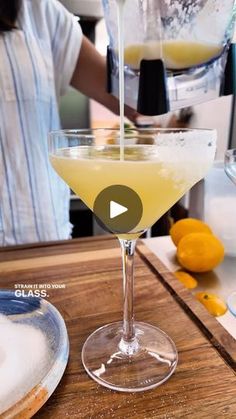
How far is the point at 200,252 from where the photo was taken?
1.81ft

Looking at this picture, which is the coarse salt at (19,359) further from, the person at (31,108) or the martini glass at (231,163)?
the person at (31,108)

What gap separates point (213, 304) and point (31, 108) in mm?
574

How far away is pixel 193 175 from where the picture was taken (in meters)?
0.35

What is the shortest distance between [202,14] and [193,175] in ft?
0.90

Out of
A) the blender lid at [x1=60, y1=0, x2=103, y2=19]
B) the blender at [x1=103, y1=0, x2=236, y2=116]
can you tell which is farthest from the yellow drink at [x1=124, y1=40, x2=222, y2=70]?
the blender lid at [x1=60, y1=0, x2=103, y2=19]

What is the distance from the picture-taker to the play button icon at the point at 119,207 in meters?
0.34

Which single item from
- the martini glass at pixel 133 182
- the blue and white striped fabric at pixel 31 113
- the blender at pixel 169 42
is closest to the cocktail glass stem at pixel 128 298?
the martini glass at pixel 133 182

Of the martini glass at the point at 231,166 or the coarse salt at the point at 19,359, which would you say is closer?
the coarse salt at the point at 19,359

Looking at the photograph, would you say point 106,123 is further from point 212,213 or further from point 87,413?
point 87,413

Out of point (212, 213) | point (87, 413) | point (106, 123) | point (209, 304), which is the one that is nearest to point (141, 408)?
point (87, 413)

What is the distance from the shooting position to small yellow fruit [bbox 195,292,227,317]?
479mm

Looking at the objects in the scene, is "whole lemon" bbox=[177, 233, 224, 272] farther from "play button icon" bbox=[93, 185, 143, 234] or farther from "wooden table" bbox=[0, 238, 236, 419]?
"play button icon" bbox=[93, 185, 143, 234]

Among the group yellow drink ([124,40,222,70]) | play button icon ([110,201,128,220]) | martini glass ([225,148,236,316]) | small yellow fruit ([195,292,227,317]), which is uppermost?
yellow drink ([124,40,222,70])

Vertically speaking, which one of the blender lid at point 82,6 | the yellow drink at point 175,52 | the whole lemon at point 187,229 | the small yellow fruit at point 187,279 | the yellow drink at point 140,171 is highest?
the blender lid at point 82,6
